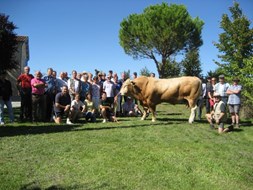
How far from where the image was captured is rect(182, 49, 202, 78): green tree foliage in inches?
1446

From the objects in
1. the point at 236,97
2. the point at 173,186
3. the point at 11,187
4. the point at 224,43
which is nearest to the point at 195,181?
the point at 173,186

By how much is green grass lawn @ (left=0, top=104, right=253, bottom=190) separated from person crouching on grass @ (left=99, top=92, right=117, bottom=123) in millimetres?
2780

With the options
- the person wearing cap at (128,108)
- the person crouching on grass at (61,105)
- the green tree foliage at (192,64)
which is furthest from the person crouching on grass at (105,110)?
the green tree foliage at (192,64)

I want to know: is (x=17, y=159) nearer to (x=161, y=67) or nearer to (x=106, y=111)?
(x=106, y=111)

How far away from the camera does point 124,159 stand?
6816mm

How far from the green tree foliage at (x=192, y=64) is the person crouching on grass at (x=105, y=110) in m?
24.7

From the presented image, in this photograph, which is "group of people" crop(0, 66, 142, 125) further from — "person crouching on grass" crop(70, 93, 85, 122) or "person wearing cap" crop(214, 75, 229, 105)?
"person wearing cap" crop(214, 75, 229, 105)

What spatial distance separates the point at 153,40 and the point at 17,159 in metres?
34.8

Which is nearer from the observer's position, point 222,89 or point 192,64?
point 222,89

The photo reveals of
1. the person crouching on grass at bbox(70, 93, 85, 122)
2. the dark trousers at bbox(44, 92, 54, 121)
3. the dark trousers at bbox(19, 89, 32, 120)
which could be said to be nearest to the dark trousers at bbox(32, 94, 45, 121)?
the dark trousers at bbox(44, 92, 54, 121)

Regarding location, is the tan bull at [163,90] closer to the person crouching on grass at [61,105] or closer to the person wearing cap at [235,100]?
the person wearing cap at [235,100]

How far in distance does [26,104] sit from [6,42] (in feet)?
23.4

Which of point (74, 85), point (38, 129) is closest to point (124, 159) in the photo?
point (38, 129)

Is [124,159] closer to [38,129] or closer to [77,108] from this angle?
[38,129]
